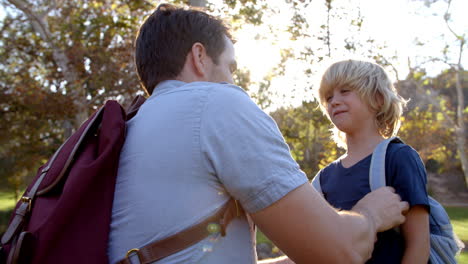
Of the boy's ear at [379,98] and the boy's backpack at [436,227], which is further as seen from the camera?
the boy's ear at [379,98]

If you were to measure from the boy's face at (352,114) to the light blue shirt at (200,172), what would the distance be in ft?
3.64

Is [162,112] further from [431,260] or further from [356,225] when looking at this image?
[431,260]

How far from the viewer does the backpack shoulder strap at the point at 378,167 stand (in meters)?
1.87

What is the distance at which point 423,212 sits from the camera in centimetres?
177

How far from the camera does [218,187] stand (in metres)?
1.24

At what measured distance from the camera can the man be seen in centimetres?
116

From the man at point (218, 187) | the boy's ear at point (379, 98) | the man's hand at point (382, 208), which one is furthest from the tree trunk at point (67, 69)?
the man's hand at point (382, 208)

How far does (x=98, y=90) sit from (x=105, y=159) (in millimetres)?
11971

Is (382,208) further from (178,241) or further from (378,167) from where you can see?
(178,241)

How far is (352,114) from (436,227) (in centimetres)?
72

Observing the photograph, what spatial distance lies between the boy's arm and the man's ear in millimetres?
1128

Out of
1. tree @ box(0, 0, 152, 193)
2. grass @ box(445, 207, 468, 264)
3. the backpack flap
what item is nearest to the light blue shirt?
the backpack flap

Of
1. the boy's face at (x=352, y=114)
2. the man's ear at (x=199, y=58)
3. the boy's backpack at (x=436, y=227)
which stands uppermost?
the man's ear at (x=199, y=58)

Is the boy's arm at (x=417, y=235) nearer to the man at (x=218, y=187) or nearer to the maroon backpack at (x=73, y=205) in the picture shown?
the man at (x=218, y=187)
